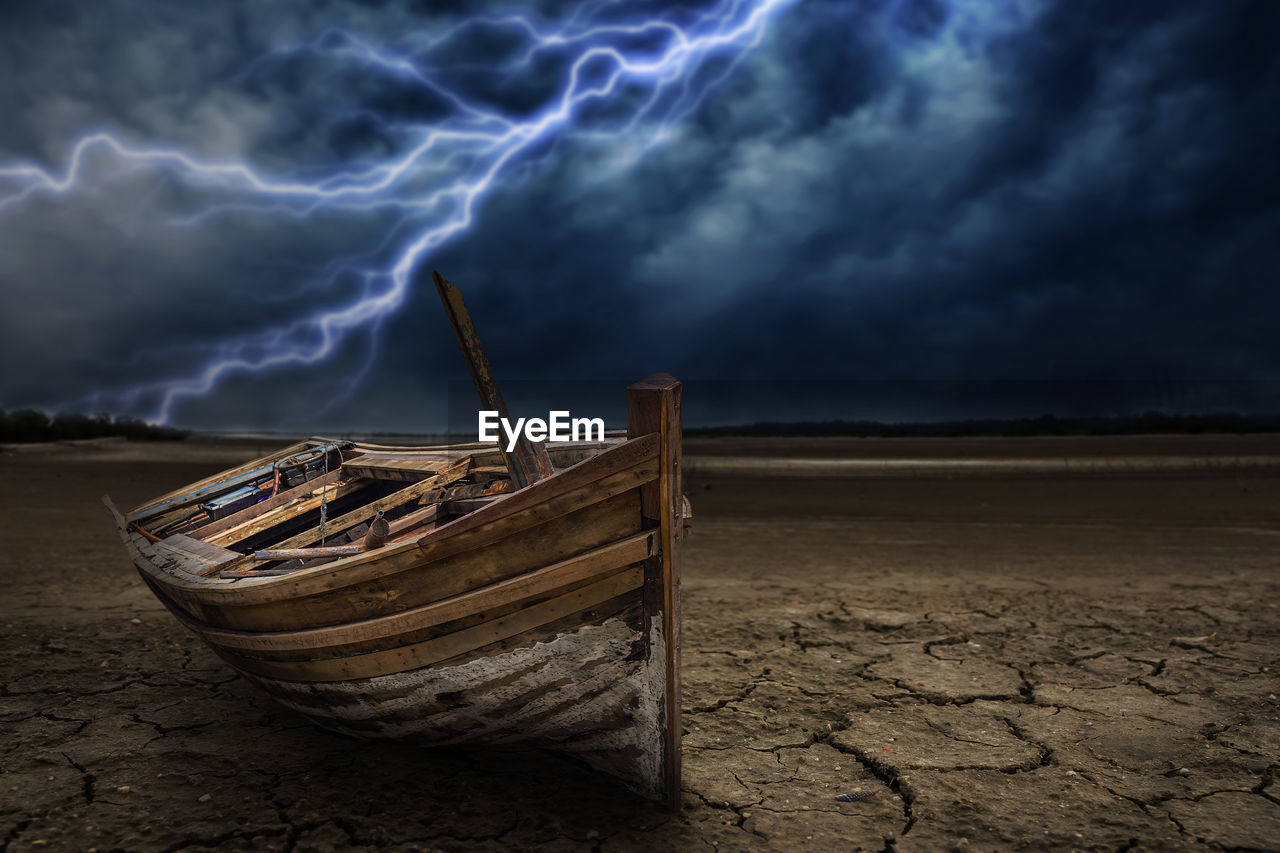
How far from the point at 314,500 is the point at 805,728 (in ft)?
13.7

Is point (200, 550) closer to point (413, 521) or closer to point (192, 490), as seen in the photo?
point (413, 521)

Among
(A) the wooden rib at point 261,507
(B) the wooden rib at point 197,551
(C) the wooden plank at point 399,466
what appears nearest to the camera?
(B) the wooden rib at point 197,551

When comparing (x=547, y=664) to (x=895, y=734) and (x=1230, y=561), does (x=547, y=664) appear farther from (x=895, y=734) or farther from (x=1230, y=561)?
(x=1230, y=561)

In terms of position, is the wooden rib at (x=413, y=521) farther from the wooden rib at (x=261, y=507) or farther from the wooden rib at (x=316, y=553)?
the wooden rib at (x=261, y=507)

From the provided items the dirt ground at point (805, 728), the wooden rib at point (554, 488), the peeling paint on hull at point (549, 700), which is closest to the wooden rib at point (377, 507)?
the dirt ground at point (805, 728)

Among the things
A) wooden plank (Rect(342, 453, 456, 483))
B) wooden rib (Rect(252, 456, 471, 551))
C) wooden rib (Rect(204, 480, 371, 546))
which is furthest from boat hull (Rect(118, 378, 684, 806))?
wooden plank (Rect(342, 453, 456, 483))

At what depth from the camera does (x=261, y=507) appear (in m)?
5.51

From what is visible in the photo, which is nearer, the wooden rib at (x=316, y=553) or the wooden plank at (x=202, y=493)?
the wooden rib at (x=316, y=553)

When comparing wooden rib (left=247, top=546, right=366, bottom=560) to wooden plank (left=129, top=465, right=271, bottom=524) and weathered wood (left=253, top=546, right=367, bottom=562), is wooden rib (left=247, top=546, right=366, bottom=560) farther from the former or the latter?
wooden plank (left=129, top=465, right=271, bottom=524)

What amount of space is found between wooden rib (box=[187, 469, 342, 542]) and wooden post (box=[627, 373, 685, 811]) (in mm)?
3169

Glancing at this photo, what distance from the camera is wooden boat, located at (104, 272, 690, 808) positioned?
271cm

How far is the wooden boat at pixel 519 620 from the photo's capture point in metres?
2.71

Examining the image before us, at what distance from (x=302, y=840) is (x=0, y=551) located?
9.08 metres

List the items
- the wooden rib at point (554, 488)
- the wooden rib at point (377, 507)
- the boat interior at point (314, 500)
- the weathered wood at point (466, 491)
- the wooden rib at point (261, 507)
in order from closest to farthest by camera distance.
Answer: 1. the wooden rib at point (554, 488)
2. the boat interior at point (314, 500)
3. the weathered wood at point (466, 491)
4. the wooden rib at point (377, 507)
5. the wooden rib at point (261, 507)
